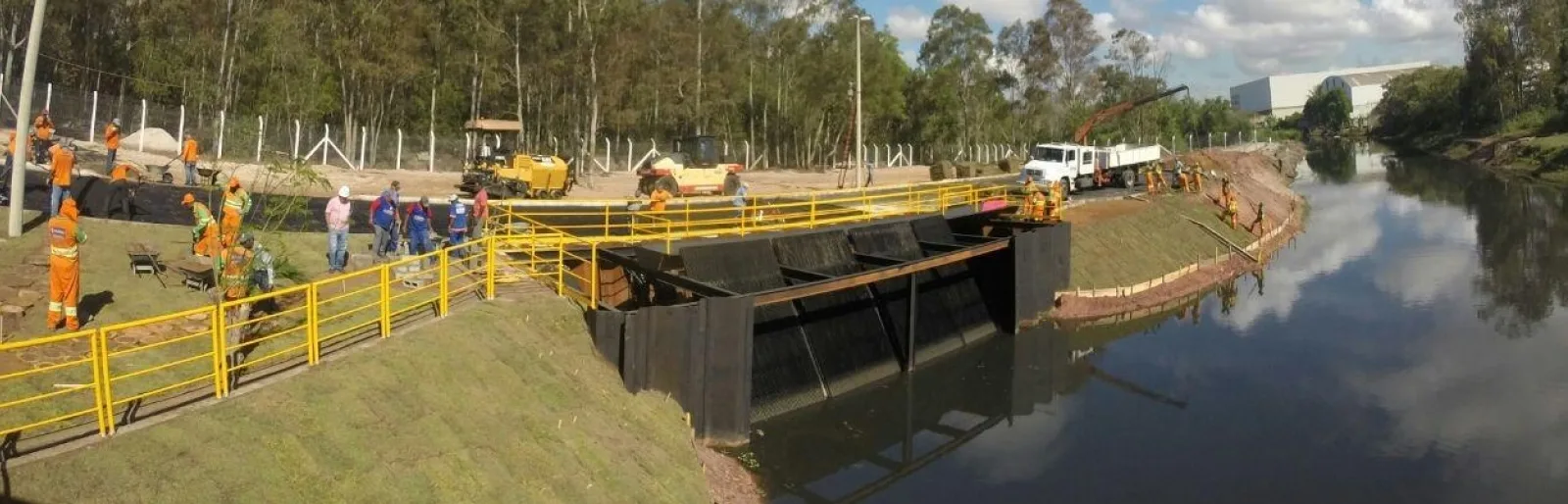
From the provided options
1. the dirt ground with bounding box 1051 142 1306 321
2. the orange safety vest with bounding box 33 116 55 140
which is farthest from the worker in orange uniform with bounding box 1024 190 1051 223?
the orange safety vest with bounding box 33 116 55 140

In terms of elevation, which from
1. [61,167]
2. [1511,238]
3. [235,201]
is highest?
[61,167]

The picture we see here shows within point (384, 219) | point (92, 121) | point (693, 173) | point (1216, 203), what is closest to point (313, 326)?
point (384, 219)

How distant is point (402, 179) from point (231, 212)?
2483cm

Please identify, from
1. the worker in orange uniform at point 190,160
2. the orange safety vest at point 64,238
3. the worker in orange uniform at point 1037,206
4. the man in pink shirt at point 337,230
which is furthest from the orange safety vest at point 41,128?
the worker in orange uniform at point 1037,206

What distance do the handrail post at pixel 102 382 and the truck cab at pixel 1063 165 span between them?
119 feet

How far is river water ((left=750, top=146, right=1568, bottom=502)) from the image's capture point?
15555 millimetres

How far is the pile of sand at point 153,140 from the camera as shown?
35219mm

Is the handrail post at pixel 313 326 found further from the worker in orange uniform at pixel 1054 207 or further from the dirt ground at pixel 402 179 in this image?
the worker in orange uniform at pixel 1054 207

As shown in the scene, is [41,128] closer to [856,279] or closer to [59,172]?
[59,172]

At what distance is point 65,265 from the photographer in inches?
472

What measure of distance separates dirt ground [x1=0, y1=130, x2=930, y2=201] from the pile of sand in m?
0.44

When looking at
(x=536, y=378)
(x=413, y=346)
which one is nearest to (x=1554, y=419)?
(x=536, y=378)

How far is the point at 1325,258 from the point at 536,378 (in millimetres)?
36920

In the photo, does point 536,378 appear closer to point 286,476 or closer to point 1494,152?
point 286,476
